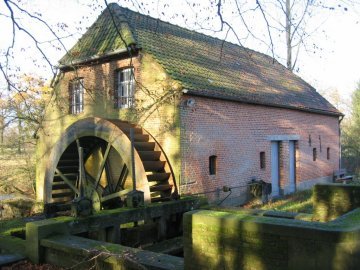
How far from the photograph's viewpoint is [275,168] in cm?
1474

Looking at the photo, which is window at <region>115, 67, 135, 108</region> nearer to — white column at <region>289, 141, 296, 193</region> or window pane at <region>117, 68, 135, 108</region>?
window pane at <region>117, 68, 135, 108</region>

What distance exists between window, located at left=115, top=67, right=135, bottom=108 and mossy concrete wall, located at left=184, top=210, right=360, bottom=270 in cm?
782

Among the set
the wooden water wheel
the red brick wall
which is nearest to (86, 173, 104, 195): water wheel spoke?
the wooden water wheel

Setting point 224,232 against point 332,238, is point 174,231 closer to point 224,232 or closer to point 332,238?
point 224,232

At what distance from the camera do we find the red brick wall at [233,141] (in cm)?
1070

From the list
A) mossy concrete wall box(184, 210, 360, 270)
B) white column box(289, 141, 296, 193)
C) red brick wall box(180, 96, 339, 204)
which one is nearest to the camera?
mossy concrete wall box(184, 210, 360, 270)

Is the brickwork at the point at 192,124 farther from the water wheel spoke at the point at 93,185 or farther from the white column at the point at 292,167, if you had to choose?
the water wheel spoke at the point at 93,185

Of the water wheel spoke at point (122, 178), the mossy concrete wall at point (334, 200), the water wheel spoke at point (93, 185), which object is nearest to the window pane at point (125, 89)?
the water wheel spoke at point (122, 178)

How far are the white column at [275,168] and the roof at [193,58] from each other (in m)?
1.55

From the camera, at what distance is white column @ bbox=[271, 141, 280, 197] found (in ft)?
47.5

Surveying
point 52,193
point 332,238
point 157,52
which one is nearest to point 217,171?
point 157,52

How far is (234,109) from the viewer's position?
12281 millimetres

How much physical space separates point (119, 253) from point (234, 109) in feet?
25.6

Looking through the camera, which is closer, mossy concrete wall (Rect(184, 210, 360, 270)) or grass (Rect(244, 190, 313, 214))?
mossy concrete wall (Rect(184, 210, 360, 270))
